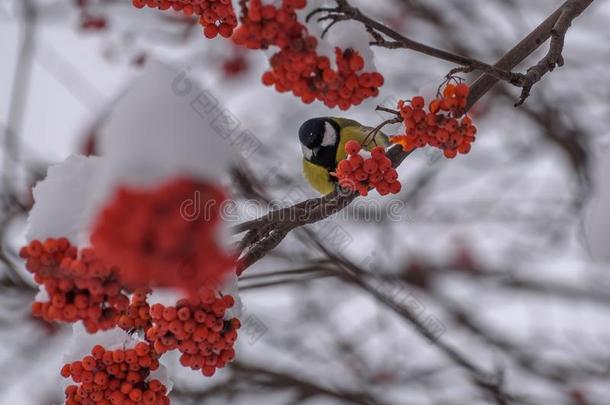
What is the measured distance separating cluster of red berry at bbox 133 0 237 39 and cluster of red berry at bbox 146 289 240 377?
0.61 m

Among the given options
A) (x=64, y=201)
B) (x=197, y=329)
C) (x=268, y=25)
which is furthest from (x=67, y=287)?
(x=268, y=25)

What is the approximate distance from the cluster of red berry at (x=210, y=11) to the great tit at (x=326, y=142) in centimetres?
163

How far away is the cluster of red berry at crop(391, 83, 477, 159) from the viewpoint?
5.27 feet

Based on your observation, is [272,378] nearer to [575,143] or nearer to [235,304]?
[235,304]

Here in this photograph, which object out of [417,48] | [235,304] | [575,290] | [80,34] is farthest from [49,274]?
[575,290]

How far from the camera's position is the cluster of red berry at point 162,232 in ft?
3.16

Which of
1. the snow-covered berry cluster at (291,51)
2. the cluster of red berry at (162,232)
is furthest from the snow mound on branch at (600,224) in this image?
the cluster of red berry at (162,232)

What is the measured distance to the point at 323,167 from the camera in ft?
10.7

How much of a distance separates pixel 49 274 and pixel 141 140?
43 cm

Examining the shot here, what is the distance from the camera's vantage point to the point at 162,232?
37.9 inches

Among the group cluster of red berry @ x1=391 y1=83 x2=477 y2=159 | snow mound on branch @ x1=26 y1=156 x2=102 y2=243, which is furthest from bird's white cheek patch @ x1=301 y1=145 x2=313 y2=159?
snow mound on branch @ x1=26 y1=156 x2=102 y2=243

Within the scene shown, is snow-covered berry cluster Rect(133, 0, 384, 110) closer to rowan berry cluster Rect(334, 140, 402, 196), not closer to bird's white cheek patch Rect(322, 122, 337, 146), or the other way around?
rowan berry cluster Rect(334, 140, 402, 196)

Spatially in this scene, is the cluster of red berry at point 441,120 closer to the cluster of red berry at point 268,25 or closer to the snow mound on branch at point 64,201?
the cluster of red berry at point 268,25

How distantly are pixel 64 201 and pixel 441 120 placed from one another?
0.85 m
